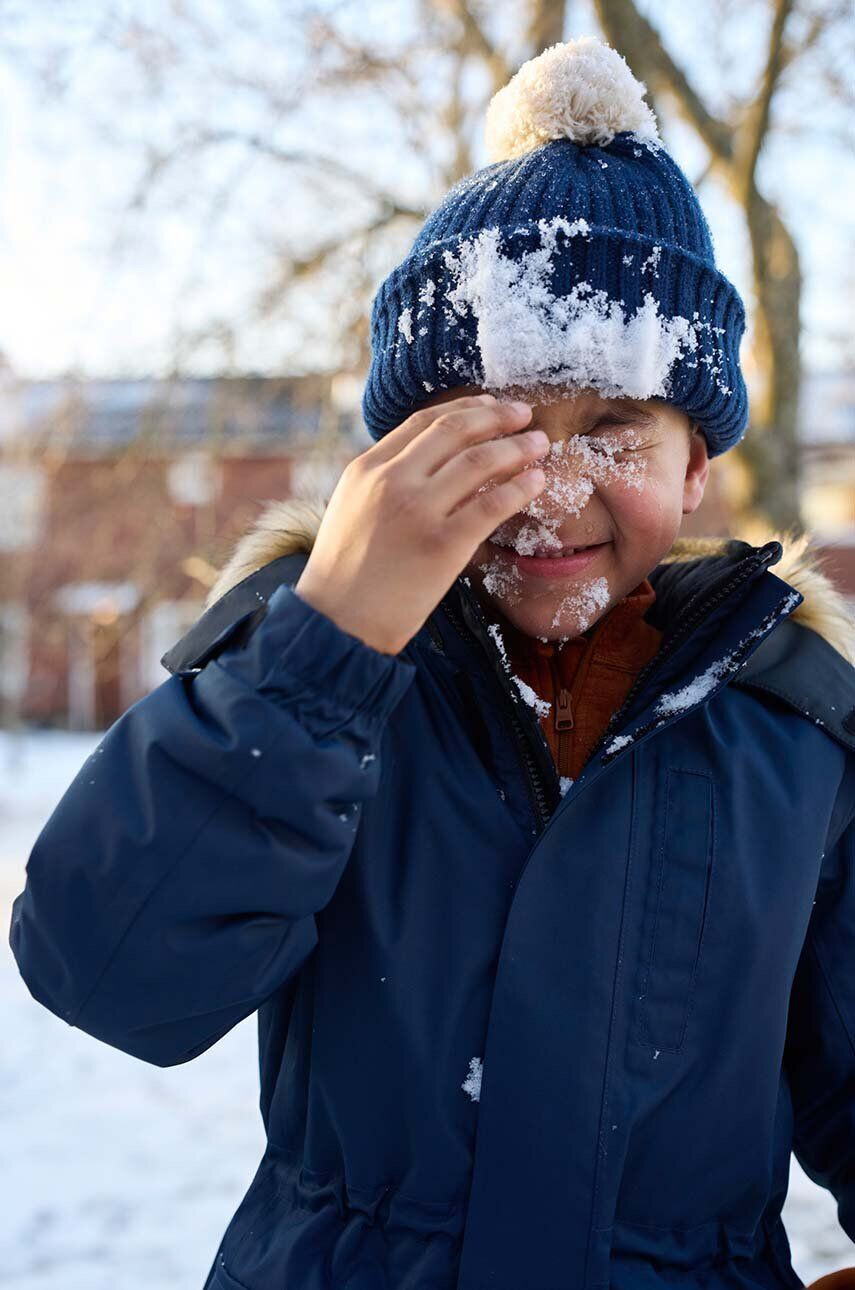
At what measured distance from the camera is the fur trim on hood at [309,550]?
1478 mm

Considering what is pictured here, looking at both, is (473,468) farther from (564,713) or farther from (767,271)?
(767,271)

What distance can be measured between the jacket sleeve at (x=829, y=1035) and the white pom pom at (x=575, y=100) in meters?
0.95

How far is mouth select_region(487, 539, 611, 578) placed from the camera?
1378 mm

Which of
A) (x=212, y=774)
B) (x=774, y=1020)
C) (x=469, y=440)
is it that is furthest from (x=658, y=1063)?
(x=469, y=440)

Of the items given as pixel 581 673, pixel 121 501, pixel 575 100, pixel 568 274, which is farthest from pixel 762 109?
pixel 581 673

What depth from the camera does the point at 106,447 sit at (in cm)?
970

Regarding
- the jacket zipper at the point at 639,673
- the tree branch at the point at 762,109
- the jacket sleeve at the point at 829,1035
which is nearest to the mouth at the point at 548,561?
the jacket zipper at the point at 639,673

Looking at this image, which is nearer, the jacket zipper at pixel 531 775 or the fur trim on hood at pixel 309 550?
the jacket zipper at pixel 531 775

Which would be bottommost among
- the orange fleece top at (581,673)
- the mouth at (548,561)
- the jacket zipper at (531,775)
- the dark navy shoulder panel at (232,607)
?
the jacket zipper at (531,775)

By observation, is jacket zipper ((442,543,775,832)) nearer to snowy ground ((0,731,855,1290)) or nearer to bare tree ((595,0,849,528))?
snowy ground ((0,731,855,1290))

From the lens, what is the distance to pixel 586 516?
4.49 feet

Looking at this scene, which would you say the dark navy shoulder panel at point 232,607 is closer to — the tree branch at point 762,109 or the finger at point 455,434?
the finger at point 455,434

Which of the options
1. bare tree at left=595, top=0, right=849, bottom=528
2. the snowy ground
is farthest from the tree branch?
the snowy ground

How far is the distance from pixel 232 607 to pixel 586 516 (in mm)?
428
